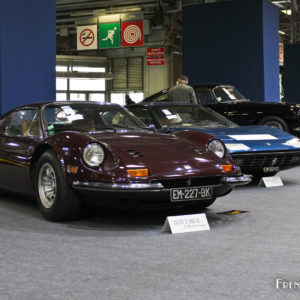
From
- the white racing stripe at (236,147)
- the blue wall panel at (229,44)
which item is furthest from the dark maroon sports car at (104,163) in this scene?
the blue wall panel at (229,44)

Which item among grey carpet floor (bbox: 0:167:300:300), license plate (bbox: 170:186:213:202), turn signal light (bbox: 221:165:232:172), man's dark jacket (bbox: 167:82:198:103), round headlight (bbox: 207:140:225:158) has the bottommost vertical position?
grey carpet floor (bbox: 0:167:300:300)

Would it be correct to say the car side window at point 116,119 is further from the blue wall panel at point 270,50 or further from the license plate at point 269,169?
the blue wall panel at point 270,50

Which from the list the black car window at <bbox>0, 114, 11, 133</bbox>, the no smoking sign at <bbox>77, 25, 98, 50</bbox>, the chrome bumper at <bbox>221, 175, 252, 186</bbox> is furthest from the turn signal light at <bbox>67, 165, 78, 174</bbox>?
the no smoking sign at <bbox>77, 25, 98, 50</bbox>

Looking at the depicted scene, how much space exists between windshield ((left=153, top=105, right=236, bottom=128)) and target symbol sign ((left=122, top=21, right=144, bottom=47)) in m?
13.5

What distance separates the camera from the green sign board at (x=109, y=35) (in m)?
21.0

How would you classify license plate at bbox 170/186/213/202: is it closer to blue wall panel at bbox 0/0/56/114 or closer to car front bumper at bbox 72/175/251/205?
car front bumper at bbox 72/175/251/205

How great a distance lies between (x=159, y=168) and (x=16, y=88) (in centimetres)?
429

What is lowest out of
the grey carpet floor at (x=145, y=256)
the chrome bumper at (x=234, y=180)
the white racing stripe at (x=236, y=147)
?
the grey carpet floor at (x=145, y=256)

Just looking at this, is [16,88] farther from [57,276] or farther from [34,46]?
[57,276]

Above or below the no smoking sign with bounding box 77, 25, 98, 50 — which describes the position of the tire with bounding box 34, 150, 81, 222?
below

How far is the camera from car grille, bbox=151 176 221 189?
14.2 ft

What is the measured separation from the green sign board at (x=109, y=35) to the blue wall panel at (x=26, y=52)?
12.3 meters

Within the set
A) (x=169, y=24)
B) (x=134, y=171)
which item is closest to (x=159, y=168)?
(x=134, y=171)

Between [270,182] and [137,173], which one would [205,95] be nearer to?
[270,182]
